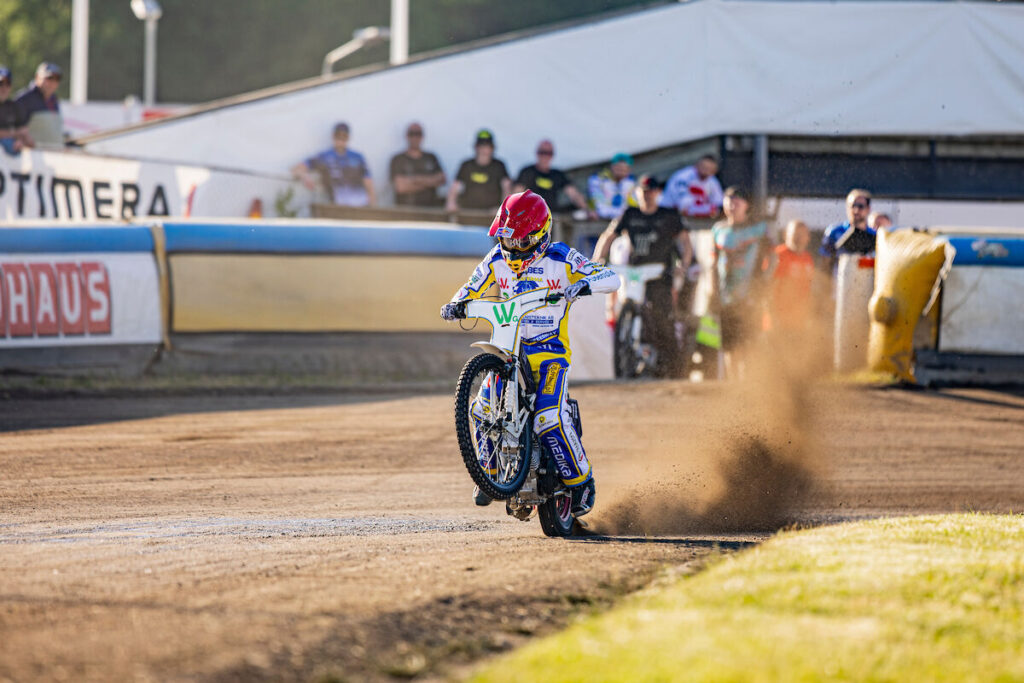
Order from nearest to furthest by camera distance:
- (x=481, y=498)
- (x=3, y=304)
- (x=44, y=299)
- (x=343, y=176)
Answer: (x=481, y=498) < (x=3, y=304) < (x=44, y=299) < (x=343, y=176)

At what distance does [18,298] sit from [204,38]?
42.3m

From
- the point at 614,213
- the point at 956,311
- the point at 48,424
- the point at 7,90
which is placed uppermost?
the point at 7,90

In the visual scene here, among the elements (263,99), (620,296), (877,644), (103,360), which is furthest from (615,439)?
(263,99)

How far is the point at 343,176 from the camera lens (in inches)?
797

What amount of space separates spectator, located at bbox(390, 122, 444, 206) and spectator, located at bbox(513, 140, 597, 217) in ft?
5.25

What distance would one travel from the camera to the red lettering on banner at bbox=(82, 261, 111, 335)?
48.9 feet

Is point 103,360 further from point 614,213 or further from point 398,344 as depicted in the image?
point 614,213

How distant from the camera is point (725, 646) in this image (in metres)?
4.69

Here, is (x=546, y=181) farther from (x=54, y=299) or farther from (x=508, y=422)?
(x=508, y=422)

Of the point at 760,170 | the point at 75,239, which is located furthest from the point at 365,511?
the point at 760,170

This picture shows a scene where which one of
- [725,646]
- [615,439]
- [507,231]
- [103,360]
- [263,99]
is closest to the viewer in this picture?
[725,646]

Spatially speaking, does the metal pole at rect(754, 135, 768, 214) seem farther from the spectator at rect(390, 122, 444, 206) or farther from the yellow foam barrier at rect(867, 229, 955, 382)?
the yellow foam barrier at rect(867, 229, 955, 382)

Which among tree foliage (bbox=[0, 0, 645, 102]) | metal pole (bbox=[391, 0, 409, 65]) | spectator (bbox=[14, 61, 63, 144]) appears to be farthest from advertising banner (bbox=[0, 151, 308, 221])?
tree foliage (bbox=[0, 0, 645, 102])

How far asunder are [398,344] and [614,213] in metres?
4.13
